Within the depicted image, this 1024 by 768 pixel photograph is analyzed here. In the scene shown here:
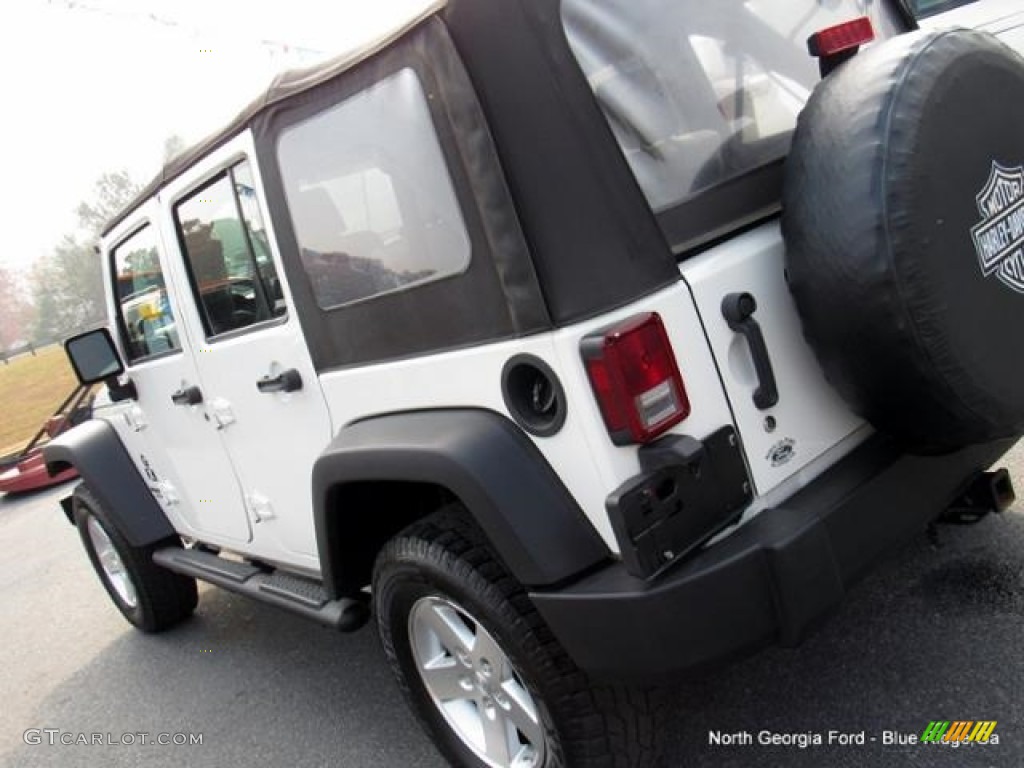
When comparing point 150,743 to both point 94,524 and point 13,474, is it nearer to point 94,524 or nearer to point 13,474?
point 94,524

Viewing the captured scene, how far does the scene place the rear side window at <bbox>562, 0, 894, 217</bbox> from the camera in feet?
5.69

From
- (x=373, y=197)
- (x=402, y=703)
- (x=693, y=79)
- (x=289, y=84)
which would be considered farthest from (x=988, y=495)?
(x=289, y=84)

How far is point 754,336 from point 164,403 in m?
2.51

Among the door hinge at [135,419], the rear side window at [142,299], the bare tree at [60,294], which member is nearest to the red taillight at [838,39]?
the rear side window at [142,299]

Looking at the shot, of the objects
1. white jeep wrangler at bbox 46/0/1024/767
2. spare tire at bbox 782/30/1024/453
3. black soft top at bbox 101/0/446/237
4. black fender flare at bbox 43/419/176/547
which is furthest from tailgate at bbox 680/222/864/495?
black fender flare at bbox 43/419/176/547

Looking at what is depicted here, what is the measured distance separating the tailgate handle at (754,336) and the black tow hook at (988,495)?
34.6 inches

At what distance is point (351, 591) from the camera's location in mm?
2389

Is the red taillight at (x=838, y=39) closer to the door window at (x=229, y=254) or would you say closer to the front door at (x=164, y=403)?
the door window at (x=229, y=254)

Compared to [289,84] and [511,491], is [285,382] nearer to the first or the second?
[289,84]

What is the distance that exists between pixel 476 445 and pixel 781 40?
1.37 meters

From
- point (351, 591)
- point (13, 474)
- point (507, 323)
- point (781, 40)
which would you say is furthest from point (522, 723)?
point (13, 474)

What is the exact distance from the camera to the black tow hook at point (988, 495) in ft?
7.41

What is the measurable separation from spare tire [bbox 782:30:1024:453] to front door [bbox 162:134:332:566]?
1406mm

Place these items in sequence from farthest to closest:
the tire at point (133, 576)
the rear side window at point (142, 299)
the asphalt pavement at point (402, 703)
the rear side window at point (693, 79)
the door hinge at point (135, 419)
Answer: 1. the tire at point (133, 576)
2. the door hinge at point (135, 419)
3. the rear side window at point (142, 299)
4. the asphalt pavement at point (402, 703)
5. the rear side window at point (693, 79)
